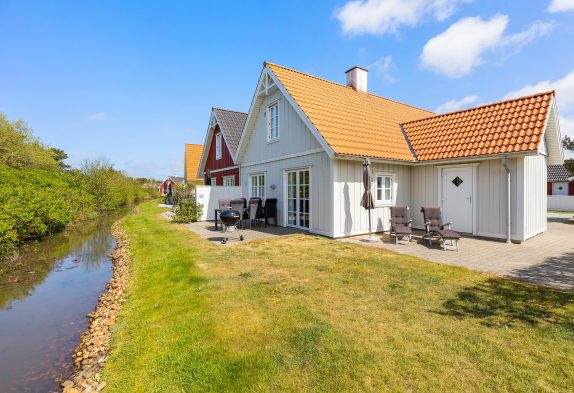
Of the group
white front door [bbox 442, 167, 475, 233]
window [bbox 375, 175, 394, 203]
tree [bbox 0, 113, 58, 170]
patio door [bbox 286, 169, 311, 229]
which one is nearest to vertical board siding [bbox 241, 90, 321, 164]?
patio door [bbox 286, 169, 311, 229]

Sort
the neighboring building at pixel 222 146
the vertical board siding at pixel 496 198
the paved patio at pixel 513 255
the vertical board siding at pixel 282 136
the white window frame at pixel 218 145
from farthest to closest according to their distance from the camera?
the white window frame at pixel 218 145
the neighboring building at pixel 222 146
the vertical board siding at pixel 282 136
the vertical board siding at pixel 496 198
the paved patio at pixel 513 255

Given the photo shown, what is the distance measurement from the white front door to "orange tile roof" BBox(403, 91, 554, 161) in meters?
0.72

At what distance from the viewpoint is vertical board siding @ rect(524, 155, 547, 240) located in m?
9.00

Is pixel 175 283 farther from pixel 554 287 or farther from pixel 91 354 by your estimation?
pixel 554 287

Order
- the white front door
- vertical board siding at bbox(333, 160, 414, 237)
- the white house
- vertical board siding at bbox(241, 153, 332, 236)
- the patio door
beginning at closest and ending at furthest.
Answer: the white house < vertical board siding at bbox(333, 160, 414, 237) < vertical board siding at bbox(241, 153, 332, 236) < the white front door < the patio door

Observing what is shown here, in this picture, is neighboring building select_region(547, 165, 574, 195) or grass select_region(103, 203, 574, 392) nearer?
grass select_region(103, 203, 574, 392)

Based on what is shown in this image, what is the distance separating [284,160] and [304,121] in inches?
89.6

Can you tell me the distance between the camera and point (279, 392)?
261 centimetres

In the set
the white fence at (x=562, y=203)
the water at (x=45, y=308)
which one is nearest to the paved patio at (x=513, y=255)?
the water at (x=45, y=308)

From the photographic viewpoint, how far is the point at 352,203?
9859 millimetres

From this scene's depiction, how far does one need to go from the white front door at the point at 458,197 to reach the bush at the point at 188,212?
11600 mm

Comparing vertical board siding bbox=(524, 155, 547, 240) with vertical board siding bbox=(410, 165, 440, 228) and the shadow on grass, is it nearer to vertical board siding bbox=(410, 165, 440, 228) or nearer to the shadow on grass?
vertical board siding bbox=(410, 165, 440, 228)

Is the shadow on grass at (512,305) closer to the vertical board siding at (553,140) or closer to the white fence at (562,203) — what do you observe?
the vertical board siding at (553,140)

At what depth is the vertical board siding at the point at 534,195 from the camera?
354 inches
